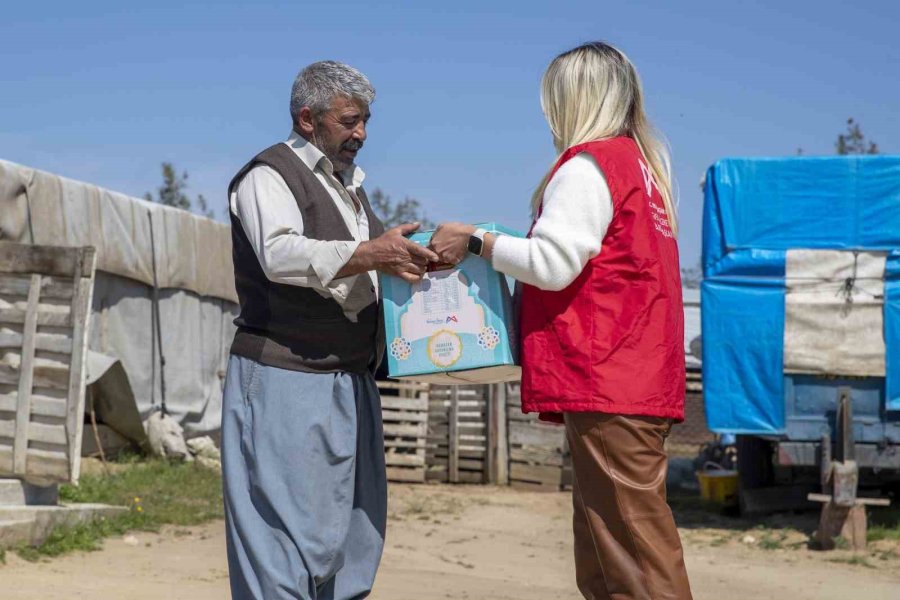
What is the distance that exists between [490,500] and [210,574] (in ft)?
19.6

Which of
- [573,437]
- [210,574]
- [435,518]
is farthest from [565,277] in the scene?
[435,518]

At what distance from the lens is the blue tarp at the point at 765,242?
9.09m

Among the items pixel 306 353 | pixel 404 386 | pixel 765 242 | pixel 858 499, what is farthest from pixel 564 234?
pixel 404 386

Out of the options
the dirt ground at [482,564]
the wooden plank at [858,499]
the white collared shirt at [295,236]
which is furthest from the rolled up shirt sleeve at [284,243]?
the wooden plank at [858,499]

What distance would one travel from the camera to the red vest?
298cm

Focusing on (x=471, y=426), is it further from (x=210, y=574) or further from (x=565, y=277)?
(x=565, y=277)

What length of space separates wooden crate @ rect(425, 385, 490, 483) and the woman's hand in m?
10.6

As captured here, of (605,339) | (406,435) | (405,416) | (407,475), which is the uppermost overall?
(605,339)

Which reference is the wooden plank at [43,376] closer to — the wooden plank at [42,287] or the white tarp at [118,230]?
the wooden plank at [42,287]

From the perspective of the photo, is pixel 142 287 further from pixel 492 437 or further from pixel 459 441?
pixel 492 437

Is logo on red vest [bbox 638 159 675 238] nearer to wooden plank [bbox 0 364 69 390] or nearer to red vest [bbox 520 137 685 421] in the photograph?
red vest [bbox 520 137 685 421]

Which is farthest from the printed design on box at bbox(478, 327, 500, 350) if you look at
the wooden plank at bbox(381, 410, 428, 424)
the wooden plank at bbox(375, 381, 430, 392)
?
the wooden plank at bbox(375, 381, 430, 392)

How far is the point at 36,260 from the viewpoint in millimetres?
7211

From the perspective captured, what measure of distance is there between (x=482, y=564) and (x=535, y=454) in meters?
5.72
